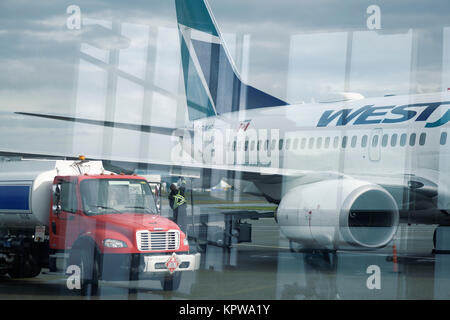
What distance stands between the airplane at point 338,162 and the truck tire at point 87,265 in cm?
330

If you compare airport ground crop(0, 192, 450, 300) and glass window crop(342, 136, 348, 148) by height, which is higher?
glass window crop(342, 136, 348, 148)

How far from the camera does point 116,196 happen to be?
1028cm

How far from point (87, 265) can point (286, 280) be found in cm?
347

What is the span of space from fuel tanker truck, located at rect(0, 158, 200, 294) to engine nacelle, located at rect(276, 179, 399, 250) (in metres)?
3.52

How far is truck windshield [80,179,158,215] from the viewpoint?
32.8 ft

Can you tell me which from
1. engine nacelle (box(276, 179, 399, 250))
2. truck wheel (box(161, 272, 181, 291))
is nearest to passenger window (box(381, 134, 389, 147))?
engine nacelle (box(276, 179, 399, 250))

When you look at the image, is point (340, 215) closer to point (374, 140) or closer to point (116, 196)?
point (374, 140)

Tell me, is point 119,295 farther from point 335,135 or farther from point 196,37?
point 196,37

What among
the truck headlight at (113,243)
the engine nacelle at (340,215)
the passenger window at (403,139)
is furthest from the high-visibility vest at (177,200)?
the truck headlight at (113,243)

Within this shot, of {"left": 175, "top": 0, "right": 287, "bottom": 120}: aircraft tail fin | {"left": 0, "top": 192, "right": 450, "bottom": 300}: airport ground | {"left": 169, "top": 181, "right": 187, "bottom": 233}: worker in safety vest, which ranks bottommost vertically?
{"left": 0, "top": 192, "right": 450, "bottom": 300}: airport ground

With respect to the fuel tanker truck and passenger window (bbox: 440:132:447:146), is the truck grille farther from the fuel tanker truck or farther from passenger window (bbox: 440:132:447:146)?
passenger window (bbox: 440:132:447:146)

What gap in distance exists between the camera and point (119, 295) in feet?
30.5
